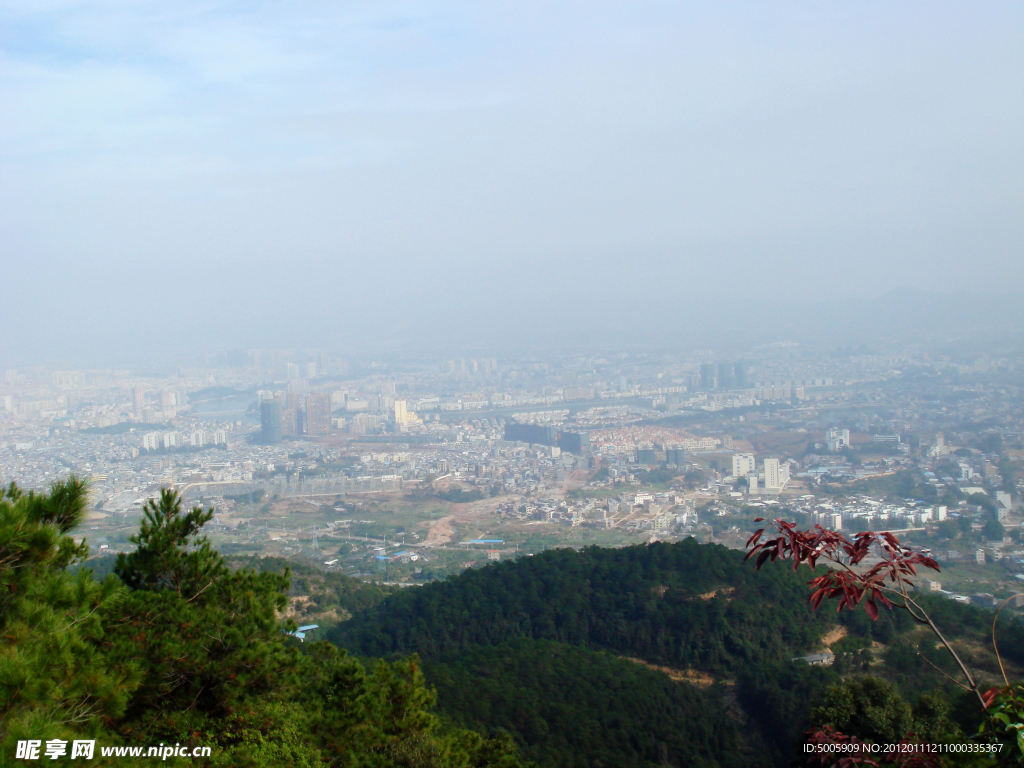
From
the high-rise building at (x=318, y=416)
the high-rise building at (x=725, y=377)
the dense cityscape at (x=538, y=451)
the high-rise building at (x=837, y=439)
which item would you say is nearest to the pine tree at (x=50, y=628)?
the dense cityscape at (x=538, y=451)

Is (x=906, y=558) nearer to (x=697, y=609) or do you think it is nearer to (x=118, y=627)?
(x=118, y=627)

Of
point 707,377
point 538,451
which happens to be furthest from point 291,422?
point 707,377

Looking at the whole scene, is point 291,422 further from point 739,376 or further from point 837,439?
point 739,376

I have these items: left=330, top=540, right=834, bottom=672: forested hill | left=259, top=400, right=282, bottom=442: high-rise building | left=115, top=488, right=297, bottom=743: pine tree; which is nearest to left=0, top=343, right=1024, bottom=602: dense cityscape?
left=259, top=400, right=282, bottom=442: high-rise building

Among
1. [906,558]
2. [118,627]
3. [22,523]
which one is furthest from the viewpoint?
[118,627]

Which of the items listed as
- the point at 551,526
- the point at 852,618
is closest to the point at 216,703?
the point at 852,618
